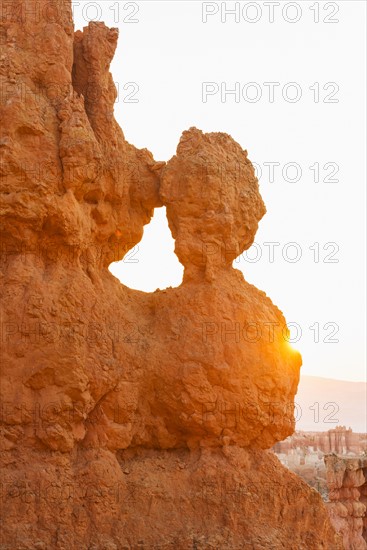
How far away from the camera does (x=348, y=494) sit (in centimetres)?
1939

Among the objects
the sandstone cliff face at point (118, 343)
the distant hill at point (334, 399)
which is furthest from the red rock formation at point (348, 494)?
the distant hill at point (334, 399)

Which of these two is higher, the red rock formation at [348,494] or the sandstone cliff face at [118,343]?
the sandstone cliff face at [118,343]

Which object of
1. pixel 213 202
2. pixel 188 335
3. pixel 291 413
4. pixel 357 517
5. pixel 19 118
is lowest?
pixel 357 517

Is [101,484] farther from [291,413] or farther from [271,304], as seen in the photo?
[271,304]

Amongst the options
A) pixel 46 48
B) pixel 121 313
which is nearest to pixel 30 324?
pixel 121 313

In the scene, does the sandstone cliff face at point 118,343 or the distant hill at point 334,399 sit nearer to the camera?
the sandstone cliff face at point 118,343

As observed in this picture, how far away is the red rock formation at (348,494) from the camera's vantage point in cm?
1888

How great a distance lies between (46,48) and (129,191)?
1814mm

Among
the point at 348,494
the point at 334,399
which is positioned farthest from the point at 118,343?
the point at 334,399

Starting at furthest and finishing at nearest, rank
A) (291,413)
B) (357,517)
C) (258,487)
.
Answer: (357,517) → (291,413) → (258,487)

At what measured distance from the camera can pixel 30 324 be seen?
26.0 feet

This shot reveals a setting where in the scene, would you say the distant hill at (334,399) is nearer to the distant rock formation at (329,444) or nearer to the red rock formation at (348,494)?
the distant rock formation at (329,444)

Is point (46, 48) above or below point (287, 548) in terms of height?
above

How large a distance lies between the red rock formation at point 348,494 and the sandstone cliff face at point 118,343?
1063 cm
